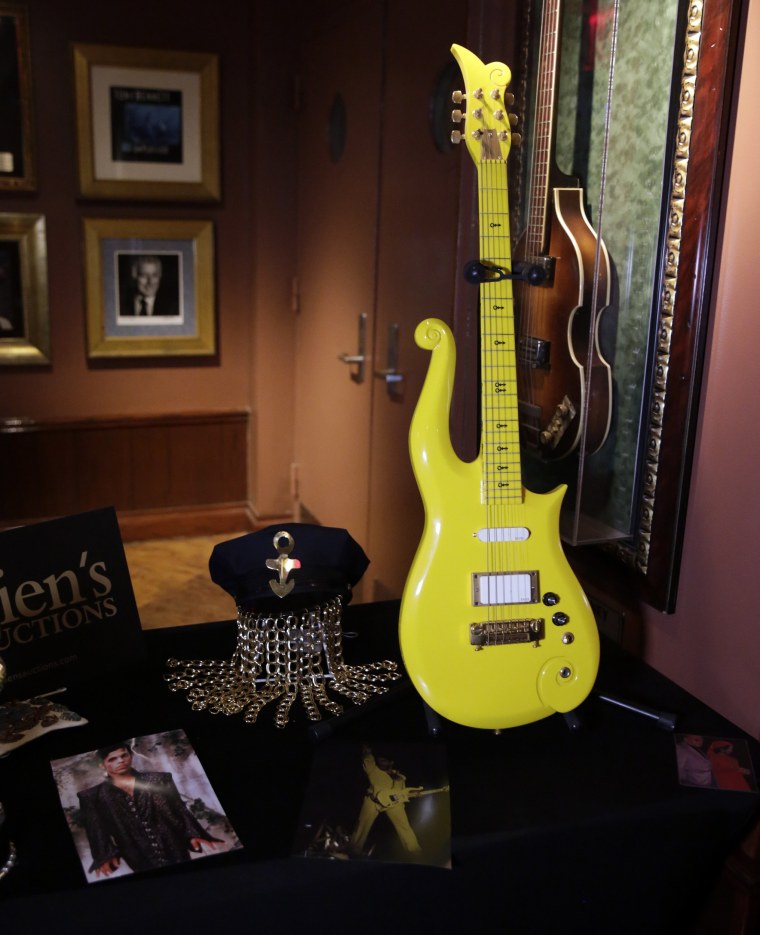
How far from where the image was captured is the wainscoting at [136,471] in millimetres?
3754

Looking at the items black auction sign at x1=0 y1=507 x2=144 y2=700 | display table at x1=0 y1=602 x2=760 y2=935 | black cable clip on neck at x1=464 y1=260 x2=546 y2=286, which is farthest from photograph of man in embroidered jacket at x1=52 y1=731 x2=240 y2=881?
black cable clip on neck at x1=464 y1=260 x2=546 y2=286

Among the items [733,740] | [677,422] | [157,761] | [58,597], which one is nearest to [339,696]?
[157,761]

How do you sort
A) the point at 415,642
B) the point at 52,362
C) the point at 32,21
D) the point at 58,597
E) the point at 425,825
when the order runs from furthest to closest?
the point at 52,362
the point at 32,21
the point at 58,597
the point at 415,642
the point at 425,825

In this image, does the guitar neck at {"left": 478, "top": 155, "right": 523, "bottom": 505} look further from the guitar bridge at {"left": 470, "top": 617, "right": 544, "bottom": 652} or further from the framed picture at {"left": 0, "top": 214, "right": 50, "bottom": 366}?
the framed picture at {"left": 0, "top": 214, "right": 50, "bottom": 366}

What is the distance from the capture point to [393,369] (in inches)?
115

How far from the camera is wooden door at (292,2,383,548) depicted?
10.0 feet

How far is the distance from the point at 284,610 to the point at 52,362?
8.71 ft

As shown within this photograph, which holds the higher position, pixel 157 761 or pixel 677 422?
pixel 677 422

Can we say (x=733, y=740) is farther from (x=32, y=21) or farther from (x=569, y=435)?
(x=32, y=21)

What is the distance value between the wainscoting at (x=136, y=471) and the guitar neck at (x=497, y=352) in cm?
279

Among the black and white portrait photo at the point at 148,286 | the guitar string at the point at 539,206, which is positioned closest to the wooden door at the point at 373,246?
the black and white portrait photo at the point at 148,286

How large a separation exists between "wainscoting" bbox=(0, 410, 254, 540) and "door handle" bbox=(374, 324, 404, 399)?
1261 mm

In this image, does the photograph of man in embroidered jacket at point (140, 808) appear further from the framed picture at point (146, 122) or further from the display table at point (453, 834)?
the framed picture at point (146, 122)

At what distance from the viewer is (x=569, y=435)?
1.69 meters
